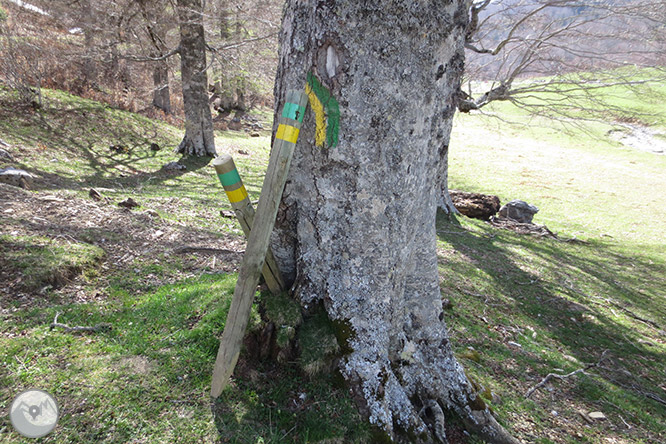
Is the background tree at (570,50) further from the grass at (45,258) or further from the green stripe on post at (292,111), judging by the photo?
the grass at (45,258)

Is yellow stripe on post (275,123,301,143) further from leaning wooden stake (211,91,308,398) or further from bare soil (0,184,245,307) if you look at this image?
bare soil (0,184,245,307)

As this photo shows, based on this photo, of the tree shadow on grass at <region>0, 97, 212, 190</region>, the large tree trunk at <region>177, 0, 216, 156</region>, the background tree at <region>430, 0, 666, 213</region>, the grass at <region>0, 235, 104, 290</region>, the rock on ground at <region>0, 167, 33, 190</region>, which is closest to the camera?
the grass at <region>0, 235, 104, 290</region>

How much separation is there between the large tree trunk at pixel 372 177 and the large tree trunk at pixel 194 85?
8.87m

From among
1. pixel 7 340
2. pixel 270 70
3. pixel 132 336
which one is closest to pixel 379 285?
pixel 132 336

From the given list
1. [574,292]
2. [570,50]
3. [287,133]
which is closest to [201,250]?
[287,133]

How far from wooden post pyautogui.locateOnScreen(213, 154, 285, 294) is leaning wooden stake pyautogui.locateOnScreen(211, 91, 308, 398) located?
146mm

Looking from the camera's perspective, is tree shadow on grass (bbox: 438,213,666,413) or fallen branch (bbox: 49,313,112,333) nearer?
fallen branch (bbox: 49,313,112,333)

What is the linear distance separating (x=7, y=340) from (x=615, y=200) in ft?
64.2

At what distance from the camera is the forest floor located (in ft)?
6.86

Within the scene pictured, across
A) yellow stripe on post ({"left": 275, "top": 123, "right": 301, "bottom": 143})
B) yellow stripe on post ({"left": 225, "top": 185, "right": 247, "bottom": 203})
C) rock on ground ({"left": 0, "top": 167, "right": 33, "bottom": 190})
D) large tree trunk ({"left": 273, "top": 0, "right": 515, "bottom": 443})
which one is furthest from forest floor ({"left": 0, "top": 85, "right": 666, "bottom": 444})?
yellow stripe on post ({"left": 275, "top": 123, "right": 301, "bottom": 143})

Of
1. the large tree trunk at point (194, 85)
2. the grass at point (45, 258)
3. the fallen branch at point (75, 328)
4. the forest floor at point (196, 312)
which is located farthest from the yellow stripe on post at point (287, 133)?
the large tree trunk at point (194, 85)

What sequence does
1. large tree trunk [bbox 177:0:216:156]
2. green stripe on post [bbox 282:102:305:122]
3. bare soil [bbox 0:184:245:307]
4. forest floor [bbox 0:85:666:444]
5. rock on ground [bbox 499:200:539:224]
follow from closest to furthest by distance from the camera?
green stripe on post [bbox 282:102:305:122] < forest floor [bbox 0:85:666:444] < bare soil [bbox 0:184:245:307] < large tree trunk [bbox 177:0:216:156] < rock on ground [bbox 499:200:539:224]

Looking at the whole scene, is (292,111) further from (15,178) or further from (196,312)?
(15,178)

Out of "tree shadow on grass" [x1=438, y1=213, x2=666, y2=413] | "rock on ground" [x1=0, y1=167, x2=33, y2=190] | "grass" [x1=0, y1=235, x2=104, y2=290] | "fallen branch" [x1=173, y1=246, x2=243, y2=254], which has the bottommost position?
"tree shadow on grass" [x1=438, y1=213, x2=666, y2=413]
